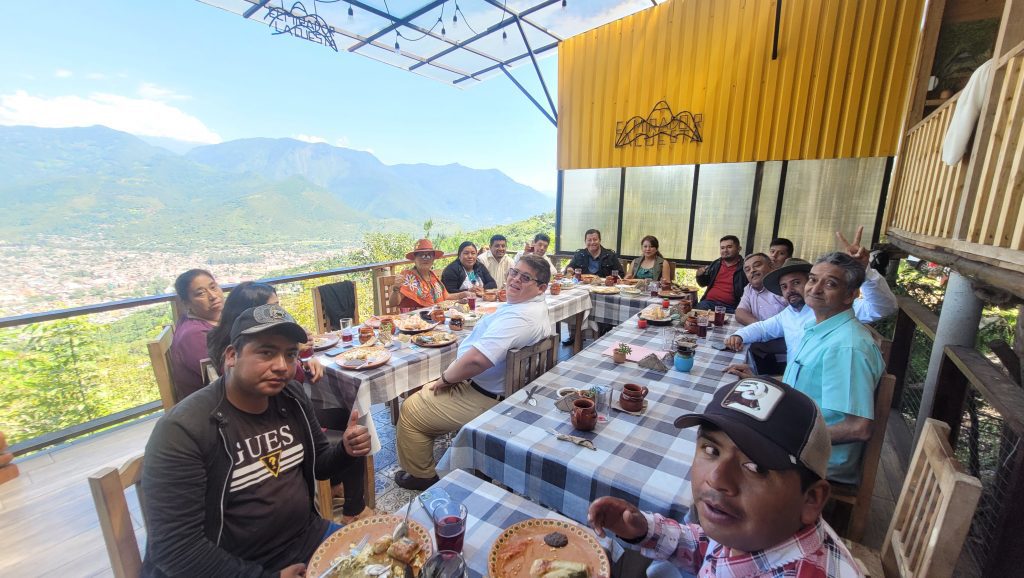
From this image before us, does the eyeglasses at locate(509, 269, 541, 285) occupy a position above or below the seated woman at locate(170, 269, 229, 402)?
above

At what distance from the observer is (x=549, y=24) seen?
241 inches

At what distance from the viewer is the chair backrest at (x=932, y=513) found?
100 cm

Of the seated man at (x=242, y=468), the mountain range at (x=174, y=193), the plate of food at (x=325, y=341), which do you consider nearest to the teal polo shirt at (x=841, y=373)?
the seated man at (x=242, y=468)

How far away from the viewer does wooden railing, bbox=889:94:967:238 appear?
2.78 metres

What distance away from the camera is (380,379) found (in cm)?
227

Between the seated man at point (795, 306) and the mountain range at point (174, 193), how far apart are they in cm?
1528

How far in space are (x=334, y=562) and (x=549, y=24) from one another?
280 inches

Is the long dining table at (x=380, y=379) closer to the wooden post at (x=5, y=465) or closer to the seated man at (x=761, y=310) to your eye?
the wooden post at (x=5, y=465)

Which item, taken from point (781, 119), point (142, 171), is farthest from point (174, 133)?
point (781, 119)

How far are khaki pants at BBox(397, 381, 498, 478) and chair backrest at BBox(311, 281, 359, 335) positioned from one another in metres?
1.49

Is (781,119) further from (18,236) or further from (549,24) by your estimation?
(18,236)

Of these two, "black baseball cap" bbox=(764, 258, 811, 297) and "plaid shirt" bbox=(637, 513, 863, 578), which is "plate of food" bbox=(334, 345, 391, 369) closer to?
"plaid shirt" bbox=(637, 513, 863, 578)

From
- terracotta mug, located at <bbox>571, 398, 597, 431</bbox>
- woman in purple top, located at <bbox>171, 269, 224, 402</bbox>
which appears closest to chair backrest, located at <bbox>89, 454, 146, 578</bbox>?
woman in purple top, located at <bbox>171, 269, 224, 402</bbox>

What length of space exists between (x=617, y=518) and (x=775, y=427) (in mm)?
483
